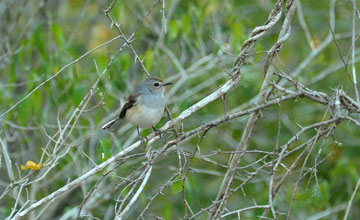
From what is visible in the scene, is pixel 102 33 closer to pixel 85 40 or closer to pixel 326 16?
pixel 85 40

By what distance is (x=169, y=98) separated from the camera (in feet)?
25.6

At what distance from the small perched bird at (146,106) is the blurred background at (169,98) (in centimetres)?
18

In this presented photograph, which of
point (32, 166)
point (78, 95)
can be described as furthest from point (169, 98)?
point (32, 166)

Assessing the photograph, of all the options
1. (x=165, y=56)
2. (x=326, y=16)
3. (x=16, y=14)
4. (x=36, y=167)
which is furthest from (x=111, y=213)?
(x=326, y=16)

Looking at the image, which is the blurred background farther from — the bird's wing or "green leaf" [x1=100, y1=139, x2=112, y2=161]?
"green leaf" [x1=100, y1=139, x2=112, y2=161]

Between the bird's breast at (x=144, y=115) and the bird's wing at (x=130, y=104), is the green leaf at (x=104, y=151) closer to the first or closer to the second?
the bird's breast at (x=144, y=115)

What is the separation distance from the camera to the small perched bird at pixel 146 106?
5730mm

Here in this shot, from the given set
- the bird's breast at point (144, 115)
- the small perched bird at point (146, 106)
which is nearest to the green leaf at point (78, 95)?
the small perched bird at point (146, 106)

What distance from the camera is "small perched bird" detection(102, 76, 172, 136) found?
5730mm

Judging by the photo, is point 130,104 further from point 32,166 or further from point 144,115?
point 32,166

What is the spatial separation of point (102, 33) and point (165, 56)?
116 inches

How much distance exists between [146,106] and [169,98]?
195 centimetres

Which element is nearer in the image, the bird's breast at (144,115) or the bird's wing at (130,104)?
the bird's breast at (144,115)

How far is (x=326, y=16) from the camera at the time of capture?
9344 millimetres
